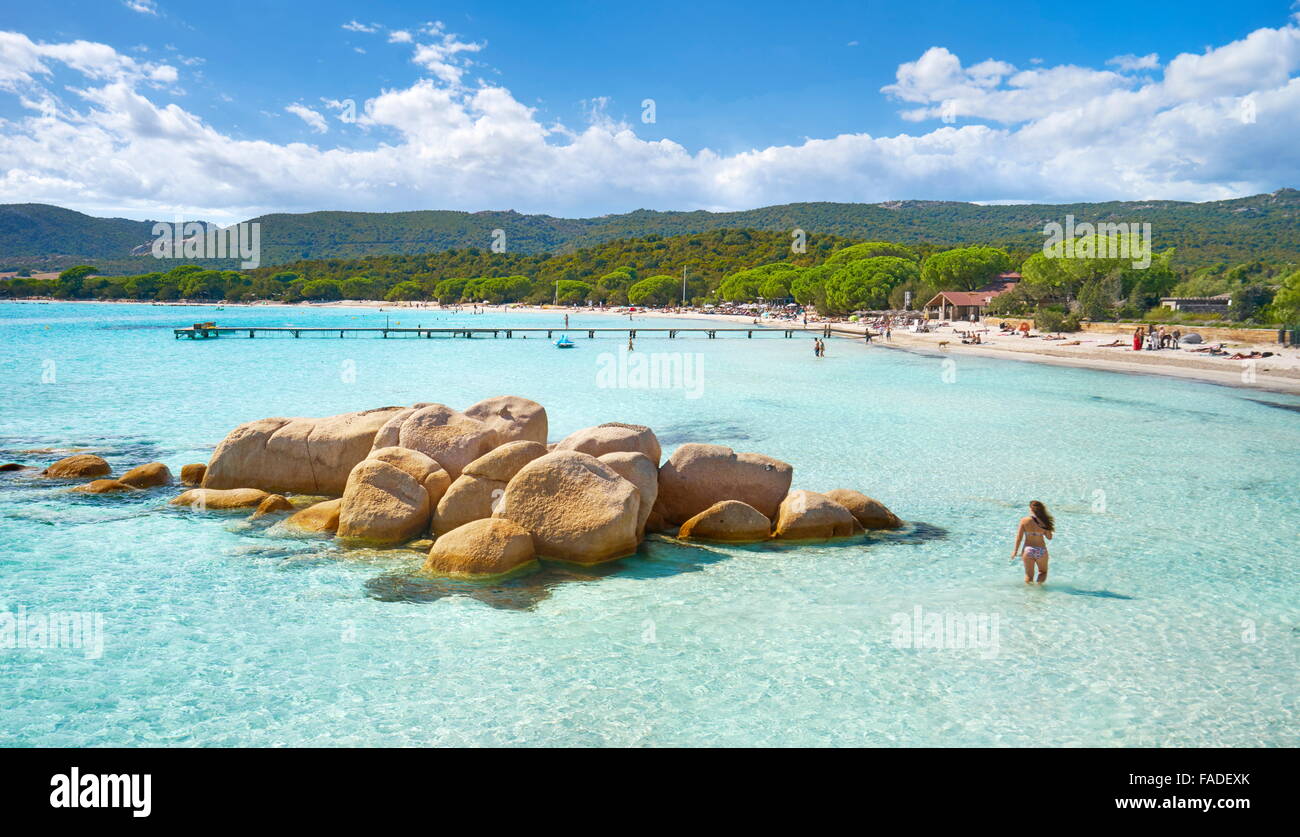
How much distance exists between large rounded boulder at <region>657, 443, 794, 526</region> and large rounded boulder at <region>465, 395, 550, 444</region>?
2.32 m

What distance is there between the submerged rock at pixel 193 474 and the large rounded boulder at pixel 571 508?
746 cm

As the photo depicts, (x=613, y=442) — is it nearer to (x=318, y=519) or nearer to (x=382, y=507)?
(x=382, y=507)

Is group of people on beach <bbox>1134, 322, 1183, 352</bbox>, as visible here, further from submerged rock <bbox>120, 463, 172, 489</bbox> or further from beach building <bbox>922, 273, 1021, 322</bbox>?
submerged rock <bbox>120, 463, 172, 489</bbox>

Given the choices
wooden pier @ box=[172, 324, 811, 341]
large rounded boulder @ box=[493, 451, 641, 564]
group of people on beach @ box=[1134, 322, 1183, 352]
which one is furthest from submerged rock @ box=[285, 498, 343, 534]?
wooden pier @ box=[172, 324, 811, 341]

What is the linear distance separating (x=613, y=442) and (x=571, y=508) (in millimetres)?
1828

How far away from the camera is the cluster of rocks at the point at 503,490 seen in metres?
9.95

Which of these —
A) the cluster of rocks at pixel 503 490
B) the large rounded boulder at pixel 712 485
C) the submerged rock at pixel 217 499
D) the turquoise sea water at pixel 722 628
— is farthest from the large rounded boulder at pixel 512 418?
the submerged rock at pixel 217 499

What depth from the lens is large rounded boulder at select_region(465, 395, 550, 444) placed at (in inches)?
492

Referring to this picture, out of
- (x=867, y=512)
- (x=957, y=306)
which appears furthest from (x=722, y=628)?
(x=957, y=306)

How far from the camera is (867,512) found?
478 inches

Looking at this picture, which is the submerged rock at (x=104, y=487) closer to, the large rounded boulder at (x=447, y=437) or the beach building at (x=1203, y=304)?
the large rounded boulder at (x=447, y=437)
